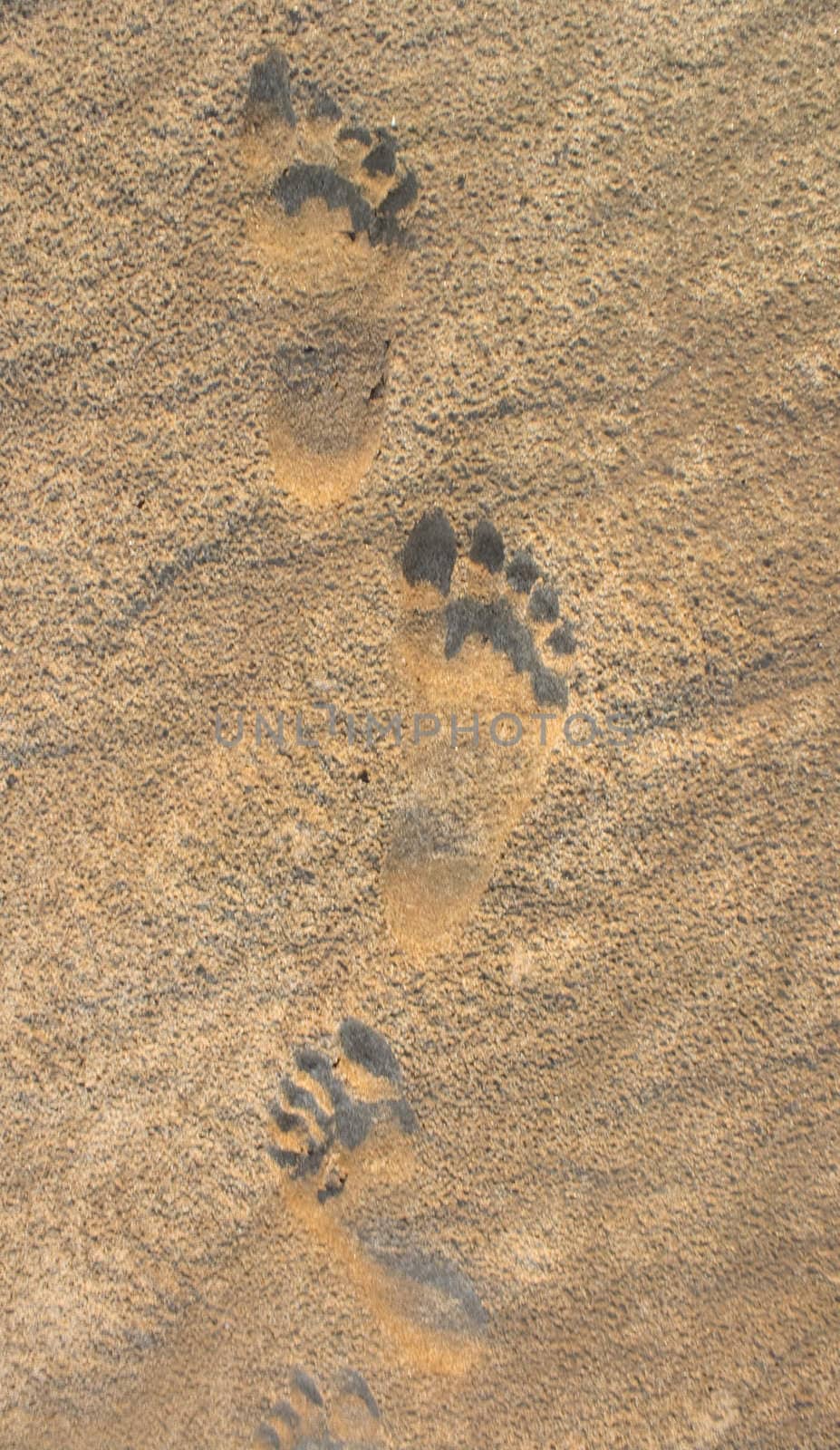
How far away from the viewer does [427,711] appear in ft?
4.06

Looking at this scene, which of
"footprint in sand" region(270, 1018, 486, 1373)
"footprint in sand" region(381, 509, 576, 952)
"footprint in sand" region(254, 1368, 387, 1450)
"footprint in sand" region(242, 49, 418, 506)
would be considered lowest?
"footprint in sand" region(254, 1368, 387, 1450)

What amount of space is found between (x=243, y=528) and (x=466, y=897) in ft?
1.96

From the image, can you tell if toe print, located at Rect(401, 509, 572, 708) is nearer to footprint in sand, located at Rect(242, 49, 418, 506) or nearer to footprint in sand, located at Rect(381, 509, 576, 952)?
footprint in sand, located at Rect(381, 509, 576, 952)

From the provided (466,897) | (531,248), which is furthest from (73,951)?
(531,248)

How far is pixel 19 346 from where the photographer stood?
48.7 inches

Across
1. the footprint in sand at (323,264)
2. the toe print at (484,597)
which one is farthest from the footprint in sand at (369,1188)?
the footprint in sand at (323,264)

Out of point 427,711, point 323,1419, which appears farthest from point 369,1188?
point 427,711

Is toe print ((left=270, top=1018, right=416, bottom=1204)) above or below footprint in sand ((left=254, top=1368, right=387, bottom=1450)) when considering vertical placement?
above

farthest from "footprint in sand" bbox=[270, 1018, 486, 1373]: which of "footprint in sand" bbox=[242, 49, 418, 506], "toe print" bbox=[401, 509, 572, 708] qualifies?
"footprint in sand" bbox=[242, 49, 418, 506]

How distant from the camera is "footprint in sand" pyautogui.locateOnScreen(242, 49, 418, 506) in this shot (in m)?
1.20

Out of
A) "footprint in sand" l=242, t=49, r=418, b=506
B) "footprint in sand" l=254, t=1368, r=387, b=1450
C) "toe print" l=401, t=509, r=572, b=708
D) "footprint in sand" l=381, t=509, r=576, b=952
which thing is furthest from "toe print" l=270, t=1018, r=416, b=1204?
"footprint in sand" l=242, t=49, r=418, b=506

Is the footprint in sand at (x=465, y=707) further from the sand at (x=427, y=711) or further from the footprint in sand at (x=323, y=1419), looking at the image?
the footprint in sand at (x=323, y=1419)

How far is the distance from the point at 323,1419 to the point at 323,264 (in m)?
1.63

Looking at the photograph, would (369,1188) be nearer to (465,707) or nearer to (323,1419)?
(323,1419)
